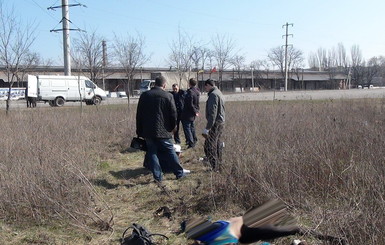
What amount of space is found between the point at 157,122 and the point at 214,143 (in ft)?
3.39

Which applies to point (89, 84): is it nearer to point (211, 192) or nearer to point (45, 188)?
point (45, 188)

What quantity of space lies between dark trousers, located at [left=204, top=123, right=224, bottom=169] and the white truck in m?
19.1

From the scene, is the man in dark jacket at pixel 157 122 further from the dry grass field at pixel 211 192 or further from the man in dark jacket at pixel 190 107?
the man in dark jacket at pixel 190 107

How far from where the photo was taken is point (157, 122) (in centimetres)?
552

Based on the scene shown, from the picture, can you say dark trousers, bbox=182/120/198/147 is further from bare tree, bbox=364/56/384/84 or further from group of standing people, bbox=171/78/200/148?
bare tree, bbox=364/56/384/84

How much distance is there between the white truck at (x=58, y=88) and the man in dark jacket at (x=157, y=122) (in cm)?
1937

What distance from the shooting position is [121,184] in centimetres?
588

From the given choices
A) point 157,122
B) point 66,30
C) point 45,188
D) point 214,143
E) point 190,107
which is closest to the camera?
point 45,188

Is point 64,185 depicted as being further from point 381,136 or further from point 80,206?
point 381,136

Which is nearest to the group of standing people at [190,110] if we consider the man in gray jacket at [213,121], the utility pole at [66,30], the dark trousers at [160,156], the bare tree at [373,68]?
the man in gray jacket at [213,121]

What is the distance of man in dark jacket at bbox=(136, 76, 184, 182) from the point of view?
5531 mm

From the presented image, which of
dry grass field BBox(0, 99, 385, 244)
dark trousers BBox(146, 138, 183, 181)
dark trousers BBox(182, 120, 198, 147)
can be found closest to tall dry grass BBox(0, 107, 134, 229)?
dry grass field BBox(0, 99, 385, 244)

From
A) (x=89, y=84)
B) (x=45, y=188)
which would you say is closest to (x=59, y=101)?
(x=89, y=84)

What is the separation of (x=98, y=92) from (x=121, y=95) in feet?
60.1
